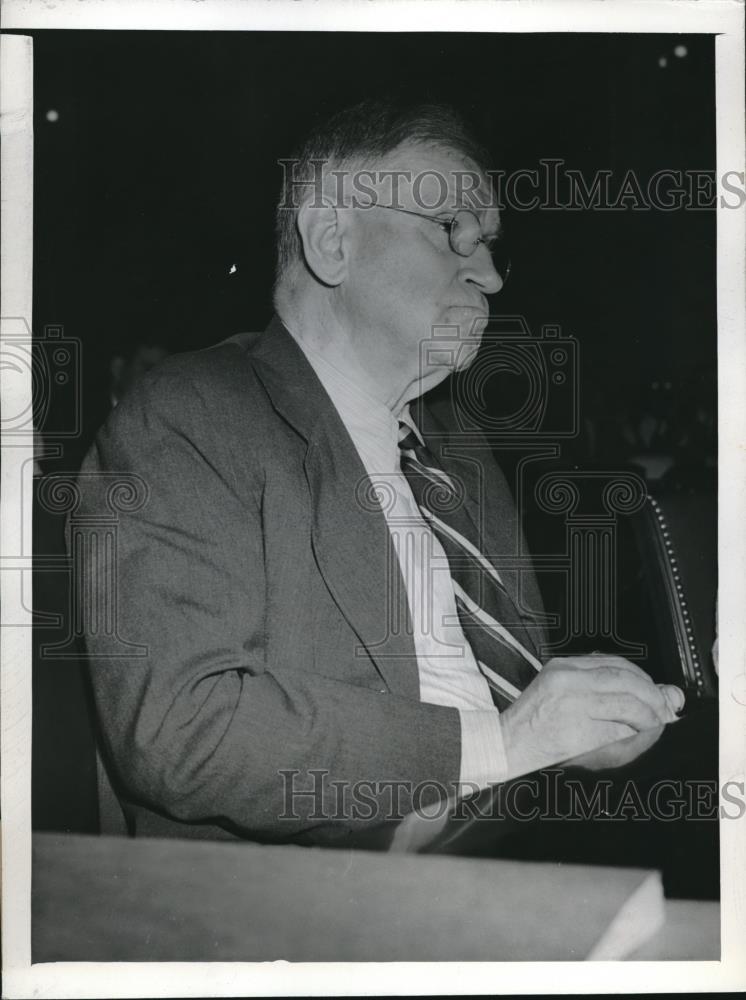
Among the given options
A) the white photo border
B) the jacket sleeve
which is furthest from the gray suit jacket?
the white photo border

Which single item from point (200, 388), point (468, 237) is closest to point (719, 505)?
point (468, 237)

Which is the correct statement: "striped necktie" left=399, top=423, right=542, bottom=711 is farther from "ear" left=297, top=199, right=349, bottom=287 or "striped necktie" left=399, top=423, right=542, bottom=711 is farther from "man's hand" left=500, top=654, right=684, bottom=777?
"ear" left=297, top=199, right=349, bottom=287

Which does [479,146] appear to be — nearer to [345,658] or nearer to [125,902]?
[345,658]

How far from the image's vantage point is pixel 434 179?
2.35 metres

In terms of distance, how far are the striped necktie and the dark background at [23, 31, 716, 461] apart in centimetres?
35

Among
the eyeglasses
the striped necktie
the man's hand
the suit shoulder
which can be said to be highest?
the eyeglasses

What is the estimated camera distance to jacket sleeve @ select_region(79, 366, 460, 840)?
221 centimetres

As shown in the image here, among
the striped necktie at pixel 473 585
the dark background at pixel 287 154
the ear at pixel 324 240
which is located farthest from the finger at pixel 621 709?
the ear at pixel 324 240

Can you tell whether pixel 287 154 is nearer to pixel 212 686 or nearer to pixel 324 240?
pixel 324 240

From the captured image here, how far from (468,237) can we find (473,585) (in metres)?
0.72

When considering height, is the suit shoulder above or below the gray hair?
below

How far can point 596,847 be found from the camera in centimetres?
239

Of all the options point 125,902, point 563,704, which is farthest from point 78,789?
point 563,704

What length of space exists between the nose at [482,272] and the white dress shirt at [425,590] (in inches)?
12.4
